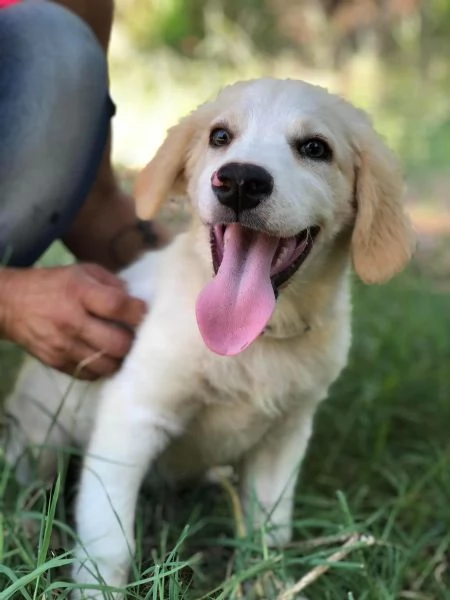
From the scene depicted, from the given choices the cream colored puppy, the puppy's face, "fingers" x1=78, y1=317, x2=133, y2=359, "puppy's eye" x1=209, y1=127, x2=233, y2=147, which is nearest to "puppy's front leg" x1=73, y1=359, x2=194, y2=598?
the cream colored puppy

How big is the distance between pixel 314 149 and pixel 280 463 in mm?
721

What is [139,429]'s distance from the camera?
1729 millimetres

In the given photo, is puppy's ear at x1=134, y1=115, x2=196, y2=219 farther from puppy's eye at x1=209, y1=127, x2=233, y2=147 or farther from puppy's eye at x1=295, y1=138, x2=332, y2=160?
puppy's eye at x1=295, y1=138, x2=332, y2=160

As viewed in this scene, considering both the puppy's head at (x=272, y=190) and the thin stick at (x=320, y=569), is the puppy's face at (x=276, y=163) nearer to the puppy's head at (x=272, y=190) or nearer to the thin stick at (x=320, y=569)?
the puppy's head at (x=272, y=190)

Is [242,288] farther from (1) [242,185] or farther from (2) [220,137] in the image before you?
(2) [220,137]

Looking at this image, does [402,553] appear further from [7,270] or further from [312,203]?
[7,270]

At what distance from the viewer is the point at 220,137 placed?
5.82 ft

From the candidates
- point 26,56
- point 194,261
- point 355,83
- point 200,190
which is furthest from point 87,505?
point 355,83

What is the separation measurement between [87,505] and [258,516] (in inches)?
17.1

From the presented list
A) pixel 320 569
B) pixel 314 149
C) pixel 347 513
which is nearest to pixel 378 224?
pixel 314 149

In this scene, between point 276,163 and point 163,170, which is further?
point 163,170

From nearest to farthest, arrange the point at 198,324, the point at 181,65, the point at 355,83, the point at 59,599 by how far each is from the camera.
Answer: the point at 59,599 → the point at 198,324 → the point at 181,65 → the point at 355,83

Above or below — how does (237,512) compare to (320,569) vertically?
below

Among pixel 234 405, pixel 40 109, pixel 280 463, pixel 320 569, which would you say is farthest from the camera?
pixel 40 109
